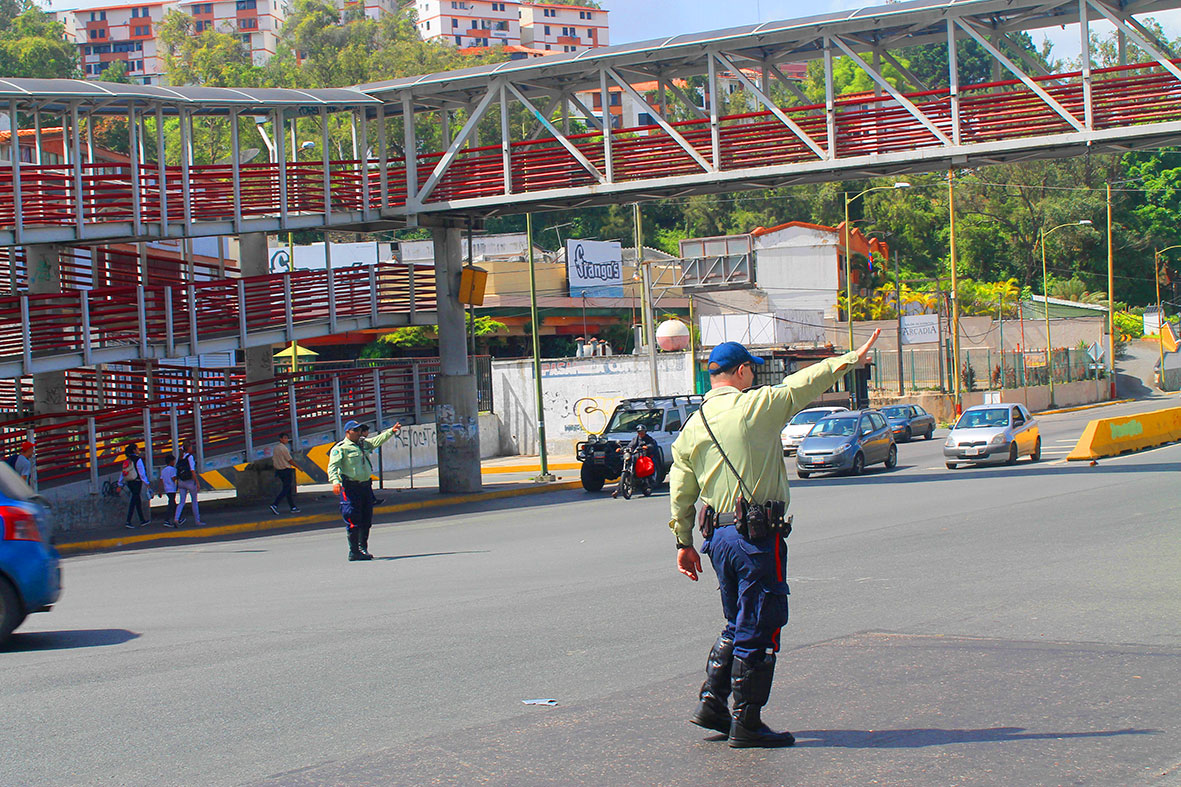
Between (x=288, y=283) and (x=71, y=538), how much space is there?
22.5ft

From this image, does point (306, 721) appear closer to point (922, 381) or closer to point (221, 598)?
point (221, 598)

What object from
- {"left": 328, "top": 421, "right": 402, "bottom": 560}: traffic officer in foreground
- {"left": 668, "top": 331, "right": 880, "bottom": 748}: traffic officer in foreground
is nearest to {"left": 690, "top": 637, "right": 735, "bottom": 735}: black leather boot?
{"left": 668, "top": 331, "right": 880, "bottom": 748}: traffic officer in foreground

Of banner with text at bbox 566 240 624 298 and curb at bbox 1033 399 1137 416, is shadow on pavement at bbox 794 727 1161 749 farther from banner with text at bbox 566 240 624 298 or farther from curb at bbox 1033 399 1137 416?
curb at bbox 1033 399 1137 416

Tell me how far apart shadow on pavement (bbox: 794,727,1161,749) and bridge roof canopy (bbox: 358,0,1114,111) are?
67.9 ft

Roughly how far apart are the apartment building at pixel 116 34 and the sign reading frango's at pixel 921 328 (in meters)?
129

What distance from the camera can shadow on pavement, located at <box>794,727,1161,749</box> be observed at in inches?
219

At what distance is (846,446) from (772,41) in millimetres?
9176

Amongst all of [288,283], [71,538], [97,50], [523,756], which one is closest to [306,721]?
[523,756]

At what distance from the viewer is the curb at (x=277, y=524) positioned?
20016mm

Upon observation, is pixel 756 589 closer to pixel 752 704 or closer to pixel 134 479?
pixel 752 704

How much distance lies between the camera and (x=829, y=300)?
228 ft

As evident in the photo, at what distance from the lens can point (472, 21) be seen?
162000mm

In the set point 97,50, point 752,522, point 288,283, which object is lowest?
point 752,522

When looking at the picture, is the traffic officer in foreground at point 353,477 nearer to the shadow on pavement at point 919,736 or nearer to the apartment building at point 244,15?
the shadow on pavement at point 919,736
